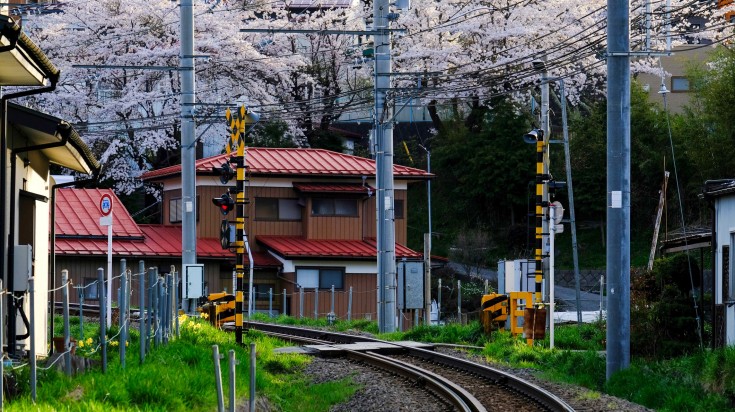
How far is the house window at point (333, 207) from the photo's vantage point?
3959cm

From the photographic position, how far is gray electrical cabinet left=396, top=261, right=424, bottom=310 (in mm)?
26219

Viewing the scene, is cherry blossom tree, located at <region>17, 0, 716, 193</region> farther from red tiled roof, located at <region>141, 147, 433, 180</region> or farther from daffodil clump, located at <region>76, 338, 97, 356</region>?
daffodil clump, located at <region>76, 338, 97, 356</region>

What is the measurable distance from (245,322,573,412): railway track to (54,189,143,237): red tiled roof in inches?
602

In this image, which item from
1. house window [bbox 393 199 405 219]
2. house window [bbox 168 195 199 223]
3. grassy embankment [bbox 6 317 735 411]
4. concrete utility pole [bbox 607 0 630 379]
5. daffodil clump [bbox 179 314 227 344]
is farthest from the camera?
house window [bbox 393 199 405 219]

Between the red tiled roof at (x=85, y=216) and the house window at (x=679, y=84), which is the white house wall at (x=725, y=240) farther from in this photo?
the house window at (x=679, y=84)

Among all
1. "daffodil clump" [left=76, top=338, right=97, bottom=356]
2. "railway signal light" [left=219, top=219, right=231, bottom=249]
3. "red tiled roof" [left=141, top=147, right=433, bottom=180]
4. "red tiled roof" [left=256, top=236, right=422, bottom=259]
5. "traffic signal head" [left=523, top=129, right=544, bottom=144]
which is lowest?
"daffodil clump" [left=76, top=338, right=97, bottom=356]

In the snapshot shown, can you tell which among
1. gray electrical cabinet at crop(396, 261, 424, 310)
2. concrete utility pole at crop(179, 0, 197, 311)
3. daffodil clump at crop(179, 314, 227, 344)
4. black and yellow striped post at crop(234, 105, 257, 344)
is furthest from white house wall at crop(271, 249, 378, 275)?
black and yellow striped post at crop(234, 105, 257, 344)

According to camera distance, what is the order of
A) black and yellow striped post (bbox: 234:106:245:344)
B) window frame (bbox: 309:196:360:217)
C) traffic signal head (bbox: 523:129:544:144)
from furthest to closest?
1. window frame (bbox: 309:196:360:217)
2. traffic signal head (bbox: 523:129:544:144)
3. black and yellow striped post (bbox: 234:106:245:344)

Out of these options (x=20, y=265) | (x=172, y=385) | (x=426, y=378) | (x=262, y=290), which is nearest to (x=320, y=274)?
(x=262, y=290)

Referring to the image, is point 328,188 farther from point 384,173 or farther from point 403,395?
point 403,395

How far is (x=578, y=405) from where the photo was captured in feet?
42.9

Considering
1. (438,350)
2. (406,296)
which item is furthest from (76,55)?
(438,350)

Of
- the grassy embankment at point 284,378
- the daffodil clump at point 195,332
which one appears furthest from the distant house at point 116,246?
the daffodil clump at point 195,332

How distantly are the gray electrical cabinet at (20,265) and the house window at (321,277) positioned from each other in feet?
81.1
